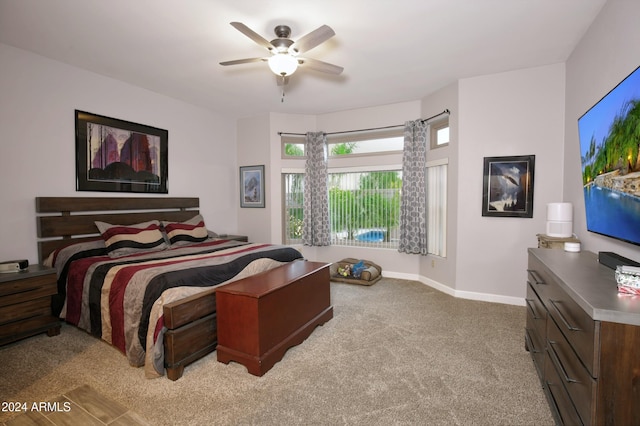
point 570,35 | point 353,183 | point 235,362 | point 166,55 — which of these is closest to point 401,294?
point 353,183

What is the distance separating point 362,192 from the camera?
5230 mm

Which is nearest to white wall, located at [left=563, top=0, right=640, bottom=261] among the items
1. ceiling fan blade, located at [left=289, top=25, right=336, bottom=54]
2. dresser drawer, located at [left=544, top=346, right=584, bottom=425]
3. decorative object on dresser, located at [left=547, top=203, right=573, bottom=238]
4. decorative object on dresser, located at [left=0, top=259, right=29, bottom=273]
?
decorative object on dresser, located at [left=547, top=203, right=573, bottom=238]

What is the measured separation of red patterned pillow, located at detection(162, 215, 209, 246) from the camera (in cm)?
395

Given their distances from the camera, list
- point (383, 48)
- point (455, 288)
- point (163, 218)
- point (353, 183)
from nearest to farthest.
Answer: point (383, 48), point (455, 288), point (163, 218), point (353, 183)

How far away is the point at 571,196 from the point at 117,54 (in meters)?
4.99

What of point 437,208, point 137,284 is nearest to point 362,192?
point 437,208

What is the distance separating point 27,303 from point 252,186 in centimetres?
337

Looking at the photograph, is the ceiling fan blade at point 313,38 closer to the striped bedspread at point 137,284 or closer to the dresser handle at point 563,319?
the striped bedspread at point 137,284

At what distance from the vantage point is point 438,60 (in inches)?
134

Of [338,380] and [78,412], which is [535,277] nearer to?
[338,380]

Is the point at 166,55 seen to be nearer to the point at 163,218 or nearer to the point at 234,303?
the point at 163,218

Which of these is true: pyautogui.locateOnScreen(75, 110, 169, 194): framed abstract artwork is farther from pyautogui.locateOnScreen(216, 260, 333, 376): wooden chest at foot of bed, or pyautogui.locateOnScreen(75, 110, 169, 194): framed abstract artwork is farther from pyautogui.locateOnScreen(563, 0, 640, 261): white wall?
pyautogui.locateOnScreen(563, 0, 640, 261): white wall

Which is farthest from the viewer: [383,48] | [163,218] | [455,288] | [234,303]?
[163,218]

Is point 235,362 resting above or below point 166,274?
below
